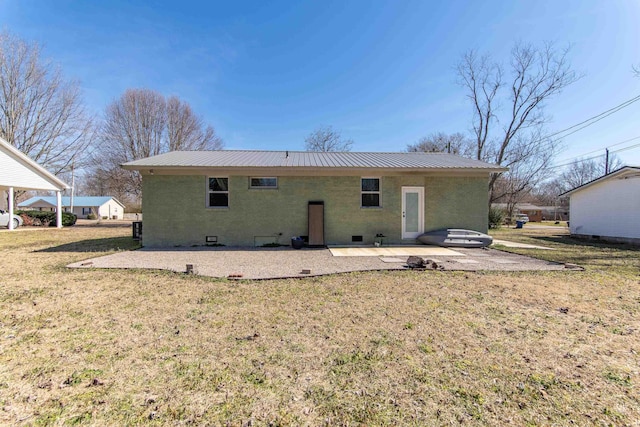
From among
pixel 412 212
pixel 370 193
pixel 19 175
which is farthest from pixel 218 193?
pixel 19 175

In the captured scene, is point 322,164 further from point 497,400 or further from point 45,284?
point 497,400

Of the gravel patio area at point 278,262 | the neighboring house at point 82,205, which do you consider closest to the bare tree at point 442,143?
the gravel patio area at point 278,262

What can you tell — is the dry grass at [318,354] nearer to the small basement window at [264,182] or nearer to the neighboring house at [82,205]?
the small basement window at [264,182]

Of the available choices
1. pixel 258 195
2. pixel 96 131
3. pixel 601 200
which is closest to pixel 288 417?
pixel 258 195

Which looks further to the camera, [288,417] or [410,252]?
[410,252]

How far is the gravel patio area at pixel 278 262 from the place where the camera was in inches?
241

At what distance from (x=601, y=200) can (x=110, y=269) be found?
2110cm

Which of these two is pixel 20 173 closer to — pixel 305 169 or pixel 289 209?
pixel 289 209

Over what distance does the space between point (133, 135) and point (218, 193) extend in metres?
18.9

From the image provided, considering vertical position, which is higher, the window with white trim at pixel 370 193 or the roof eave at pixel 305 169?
the roof eave at pixel 305 169

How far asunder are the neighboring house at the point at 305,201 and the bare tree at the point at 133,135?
1542 cm

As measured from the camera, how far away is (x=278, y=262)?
23.3ft

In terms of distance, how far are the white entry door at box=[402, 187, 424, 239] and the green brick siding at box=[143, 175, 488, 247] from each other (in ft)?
0.64

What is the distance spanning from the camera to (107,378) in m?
2.27
